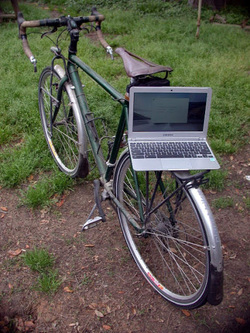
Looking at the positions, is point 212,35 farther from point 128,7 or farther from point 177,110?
point 177,110

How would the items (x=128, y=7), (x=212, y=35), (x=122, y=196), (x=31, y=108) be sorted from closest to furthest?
1. (x=122, y=196)
2. (x=31, y=108)
3. (x=212, y=35)
4. (x=128, y=7)

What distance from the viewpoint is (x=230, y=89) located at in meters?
5.18

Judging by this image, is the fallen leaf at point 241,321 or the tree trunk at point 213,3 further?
the tree trunk at point 213,3

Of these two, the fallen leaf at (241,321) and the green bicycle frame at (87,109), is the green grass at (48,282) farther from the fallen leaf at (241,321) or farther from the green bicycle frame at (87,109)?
the fallen leaf at (241,321)

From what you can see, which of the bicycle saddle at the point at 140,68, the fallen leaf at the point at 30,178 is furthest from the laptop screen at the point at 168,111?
the fallen leaf at the point at 30,178

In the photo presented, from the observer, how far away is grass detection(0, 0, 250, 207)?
3949 millimetres

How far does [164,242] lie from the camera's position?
9.36 feet

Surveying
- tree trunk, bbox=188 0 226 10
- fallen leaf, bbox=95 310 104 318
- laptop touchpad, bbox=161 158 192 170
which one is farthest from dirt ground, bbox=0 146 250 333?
tree trunk, bbox=188 0 226 10

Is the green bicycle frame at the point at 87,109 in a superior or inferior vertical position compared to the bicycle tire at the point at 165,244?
superior

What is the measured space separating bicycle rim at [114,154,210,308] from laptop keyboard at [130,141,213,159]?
218 mm

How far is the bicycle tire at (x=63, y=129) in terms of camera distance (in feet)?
10.7

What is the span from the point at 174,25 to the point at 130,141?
6.11 metres

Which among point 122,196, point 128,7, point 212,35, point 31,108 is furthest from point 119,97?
point 128,7

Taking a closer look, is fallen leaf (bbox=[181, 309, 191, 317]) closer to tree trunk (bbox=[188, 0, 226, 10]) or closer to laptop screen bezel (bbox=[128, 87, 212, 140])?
laptop screen bezel (bbox=[128, 87, 212, 140])
